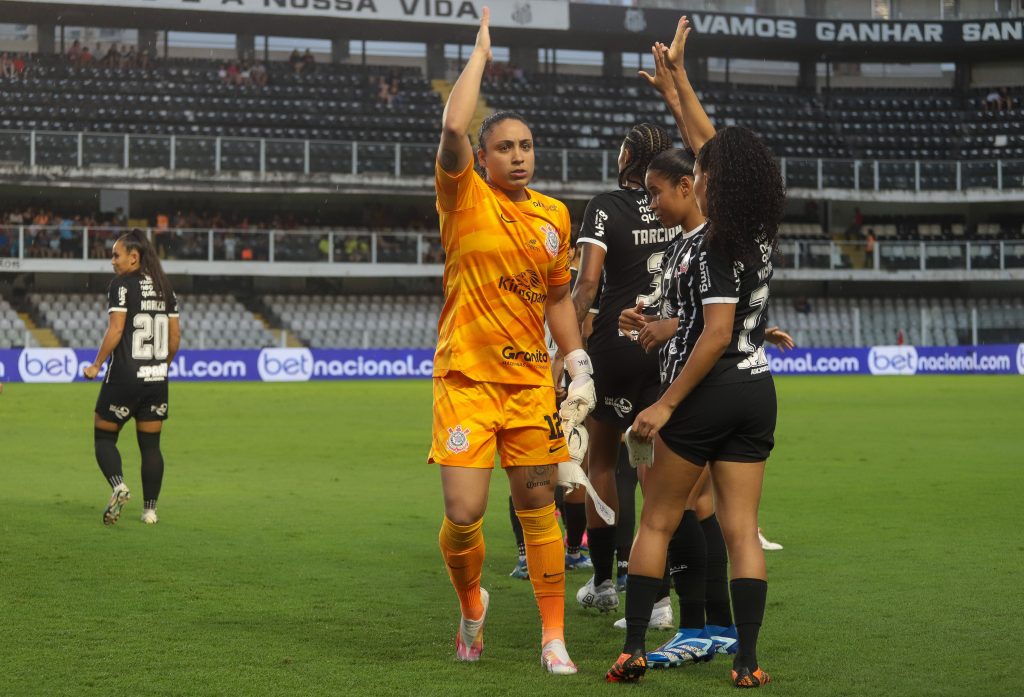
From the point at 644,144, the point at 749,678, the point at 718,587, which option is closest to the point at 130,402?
the point at 644,144

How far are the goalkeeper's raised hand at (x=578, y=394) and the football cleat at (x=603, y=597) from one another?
4.06ft

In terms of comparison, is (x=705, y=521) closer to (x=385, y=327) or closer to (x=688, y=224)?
(x=688, y=224)

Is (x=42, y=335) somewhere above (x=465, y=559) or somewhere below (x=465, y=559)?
below

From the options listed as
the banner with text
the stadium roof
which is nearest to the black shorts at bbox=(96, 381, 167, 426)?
the banner with text

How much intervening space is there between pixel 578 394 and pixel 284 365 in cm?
2780

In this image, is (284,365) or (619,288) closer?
(619,288)

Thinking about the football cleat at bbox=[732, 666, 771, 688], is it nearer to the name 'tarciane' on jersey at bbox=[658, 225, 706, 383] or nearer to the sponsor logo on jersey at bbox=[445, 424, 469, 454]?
the name 'tarciane' on jersey at bbox=[658, 225, 706, 383]

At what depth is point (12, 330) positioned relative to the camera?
33500mm

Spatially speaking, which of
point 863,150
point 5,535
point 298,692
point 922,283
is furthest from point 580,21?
point 298,692

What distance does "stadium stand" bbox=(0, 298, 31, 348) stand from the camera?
32.8m

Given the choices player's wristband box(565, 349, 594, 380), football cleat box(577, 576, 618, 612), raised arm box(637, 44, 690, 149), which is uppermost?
raised arm box(637, 44, 690, 149)

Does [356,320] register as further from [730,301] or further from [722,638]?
[730,301]

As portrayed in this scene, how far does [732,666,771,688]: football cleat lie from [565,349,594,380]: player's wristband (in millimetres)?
1344

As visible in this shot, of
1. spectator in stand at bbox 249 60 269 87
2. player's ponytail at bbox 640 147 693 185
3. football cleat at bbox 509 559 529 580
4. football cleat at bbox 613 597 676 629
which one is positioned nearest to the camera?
player's ponytail at bbox 640 147 693 185
